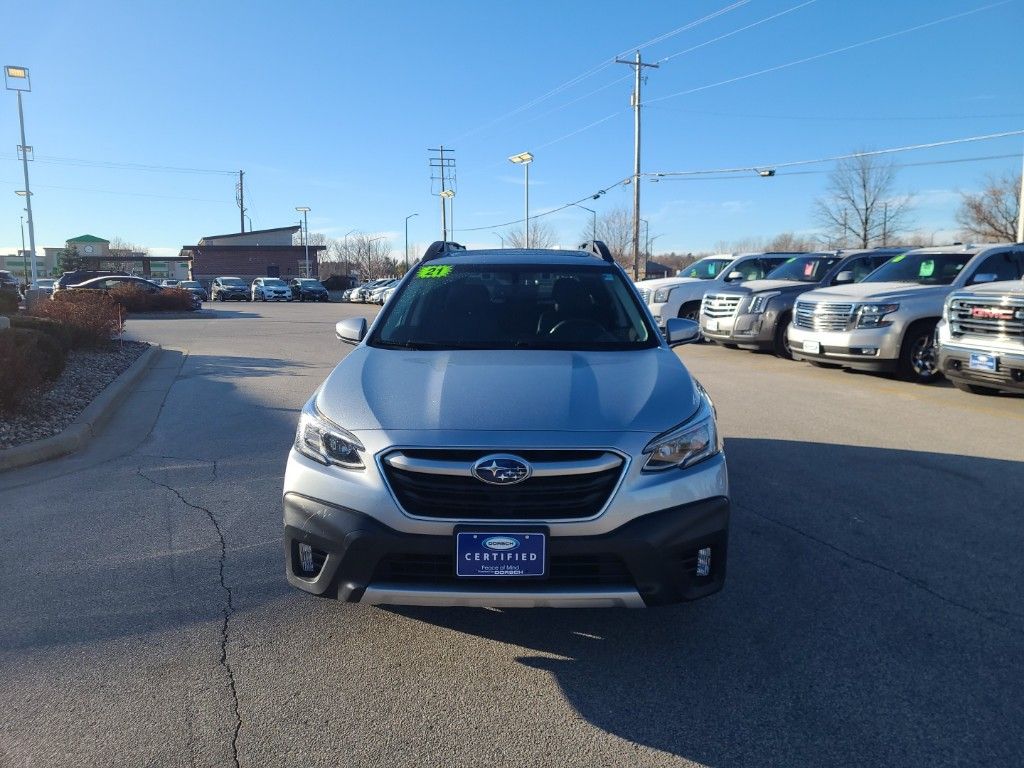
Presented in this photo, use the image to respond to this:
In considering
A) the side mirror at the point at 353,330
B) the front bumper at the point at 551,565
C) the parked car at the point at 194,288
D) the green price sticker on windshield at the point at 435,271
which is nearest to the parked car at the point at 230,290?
the parked car at the point at 194,288

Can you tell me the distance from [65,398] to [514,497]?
7697mm

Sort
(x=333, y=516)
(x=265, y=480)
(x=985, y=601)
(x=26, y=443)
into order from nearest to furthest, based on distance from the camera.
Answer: (x=333, y=516) < (x=985, y=601) < (x=265, y=480) < (x=26, y=443)

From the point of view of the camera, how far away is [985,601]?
3.93 metres

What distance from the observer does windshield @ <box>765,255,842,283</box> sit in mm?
15203

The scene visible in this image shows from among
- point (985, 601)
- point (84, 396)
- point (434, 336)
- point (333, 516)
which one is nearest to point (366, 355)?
point (434, 336)

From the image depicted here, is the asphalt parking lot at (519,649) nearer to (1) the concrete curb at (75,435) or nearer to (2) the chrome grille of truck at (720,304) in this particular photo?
(1) the concrete curb at (75,435)

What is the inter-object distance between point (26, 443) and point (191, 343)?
39.7ft

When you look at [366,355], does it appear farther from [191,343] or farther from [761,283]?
[191,343]

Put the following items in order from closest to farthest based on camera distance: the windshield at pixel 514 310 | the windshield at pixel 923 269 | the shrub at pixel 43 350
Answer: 1. the windshield at pixel 514 310
2. the shrub at pixel 43 350
3. the windshield at pixel 923 269

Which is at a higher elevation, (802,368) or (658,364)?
(658,364)

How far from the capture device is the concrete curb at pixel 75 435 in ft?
21.6

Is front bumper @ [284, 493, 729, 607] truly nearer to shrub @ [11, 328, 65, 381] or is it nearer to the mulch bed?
the mulch bed

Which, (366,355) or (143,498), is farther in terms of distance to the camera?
(143,498)

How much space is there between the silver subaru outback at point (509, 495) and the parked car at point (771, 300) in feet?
36.2
